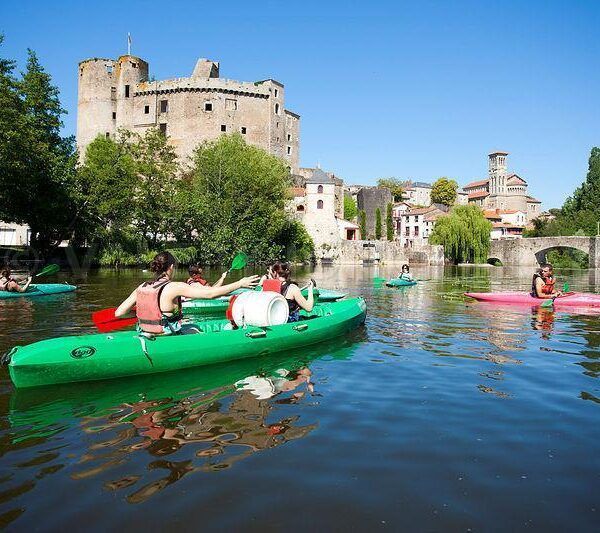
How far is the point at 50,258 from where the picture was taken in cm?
3422

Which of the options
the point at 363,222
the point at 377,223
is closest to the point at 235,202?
the point at 363,222

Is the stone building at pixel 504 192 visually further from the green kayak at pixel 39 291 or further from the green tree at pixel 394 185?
the green kayak at pixel 39 291

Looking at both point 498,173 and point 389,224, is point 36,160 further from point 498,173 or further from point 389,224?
point 498,173

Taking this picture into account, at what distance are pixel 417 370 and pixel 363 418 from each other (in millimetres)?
2323

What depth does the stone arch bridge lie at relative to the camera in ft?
177

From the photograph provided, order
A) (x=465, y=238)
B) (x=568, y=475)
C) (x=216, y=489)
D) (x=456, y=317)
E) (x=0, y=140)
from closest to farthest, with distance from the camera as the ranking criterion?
1. (x=216, y=489)
2. (x=568, y=475)
3. (x=456, y=317)
4. (x=0, y=140)
5. (x=465, y=238)

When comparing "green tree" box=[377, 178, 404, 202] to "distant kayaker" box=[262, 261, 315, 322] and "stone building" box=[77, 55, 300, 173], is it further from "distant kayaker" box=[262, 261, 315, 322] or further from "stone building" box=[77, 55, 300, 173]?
"distant kayaker" box=[262, 261, 315, 322]

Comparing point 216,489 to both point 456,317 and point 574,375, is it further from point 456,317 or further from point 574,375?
point 456,317

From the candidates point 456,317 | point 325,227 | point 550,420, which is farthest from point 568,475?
point 325,227

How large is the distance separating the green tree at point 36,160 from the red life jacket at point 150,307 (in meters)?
19.8

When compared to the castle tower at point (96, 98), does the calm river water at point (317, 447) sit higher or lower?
lower

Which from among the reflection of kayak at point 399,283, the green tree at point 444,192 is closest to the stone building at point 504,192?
the green tree at point 444,192

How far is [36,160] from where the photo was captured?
2753cm

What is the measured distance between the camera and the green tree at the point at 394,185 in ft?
328
